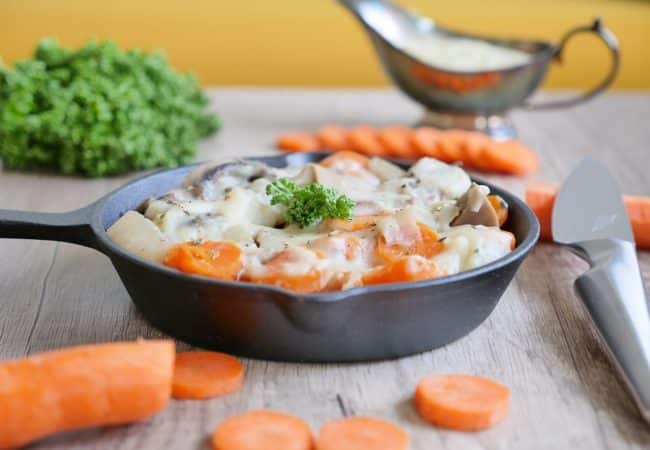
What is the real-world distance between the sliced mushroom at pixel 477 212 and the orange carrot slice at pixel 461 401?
38 centimetres

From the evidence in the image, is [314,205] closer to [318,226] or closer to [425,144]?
[318,226]

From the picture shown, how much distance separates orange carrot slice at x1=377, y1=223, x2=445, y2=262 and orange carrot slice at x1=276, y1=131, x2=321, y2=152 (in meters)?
1.46

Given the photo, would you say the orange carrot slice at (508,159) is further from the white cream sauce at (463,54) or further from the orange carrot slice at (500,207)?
the orange carrot slice at (500,207)

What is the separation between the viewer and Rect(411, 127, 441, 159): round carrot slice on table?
315 centimetres

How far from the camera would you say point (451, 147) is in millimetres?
3131

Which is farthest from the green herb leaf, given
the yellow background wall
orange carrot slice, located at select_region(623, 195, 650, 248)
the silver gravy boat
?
the yellow background wall

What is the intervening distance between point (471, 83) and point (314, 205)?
5.30 ft

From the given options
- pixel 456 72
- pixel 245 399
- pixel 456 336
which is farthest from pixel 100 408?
pixel 456 72

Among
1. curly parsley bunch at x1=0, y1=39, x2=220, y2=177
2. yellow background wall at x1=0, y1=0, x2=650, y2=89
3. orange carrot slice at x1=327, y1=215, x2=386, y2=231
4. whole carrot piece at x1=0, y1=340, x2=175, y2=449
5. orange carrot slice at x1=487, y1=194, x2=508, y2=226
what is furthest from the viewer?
yellow background wall at x1=0, y1=0, x2=650, y2=89

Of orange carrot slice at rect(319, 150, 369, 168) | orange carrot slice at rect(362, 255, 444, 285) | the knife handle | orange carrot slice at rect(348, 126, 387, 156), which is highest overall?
orange carrot slice at rect(362, 255, 444, 285)

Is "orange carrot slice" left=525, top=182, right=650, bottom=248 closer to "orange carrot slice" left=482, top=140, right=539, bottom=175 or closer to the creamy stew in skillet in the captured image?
the creamy stew in skillet

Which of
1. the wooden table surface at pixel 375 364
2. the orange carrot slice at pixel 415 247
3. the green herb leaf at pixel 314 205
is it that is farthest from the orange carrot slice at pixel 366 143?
the orange carrot slice at pixel 415 247

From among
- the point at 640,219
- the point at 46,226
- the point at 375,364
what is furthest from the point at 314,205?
the point at 640,219

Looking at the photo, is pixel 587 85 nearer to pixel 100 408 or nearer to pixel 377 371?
pixel 377 371
